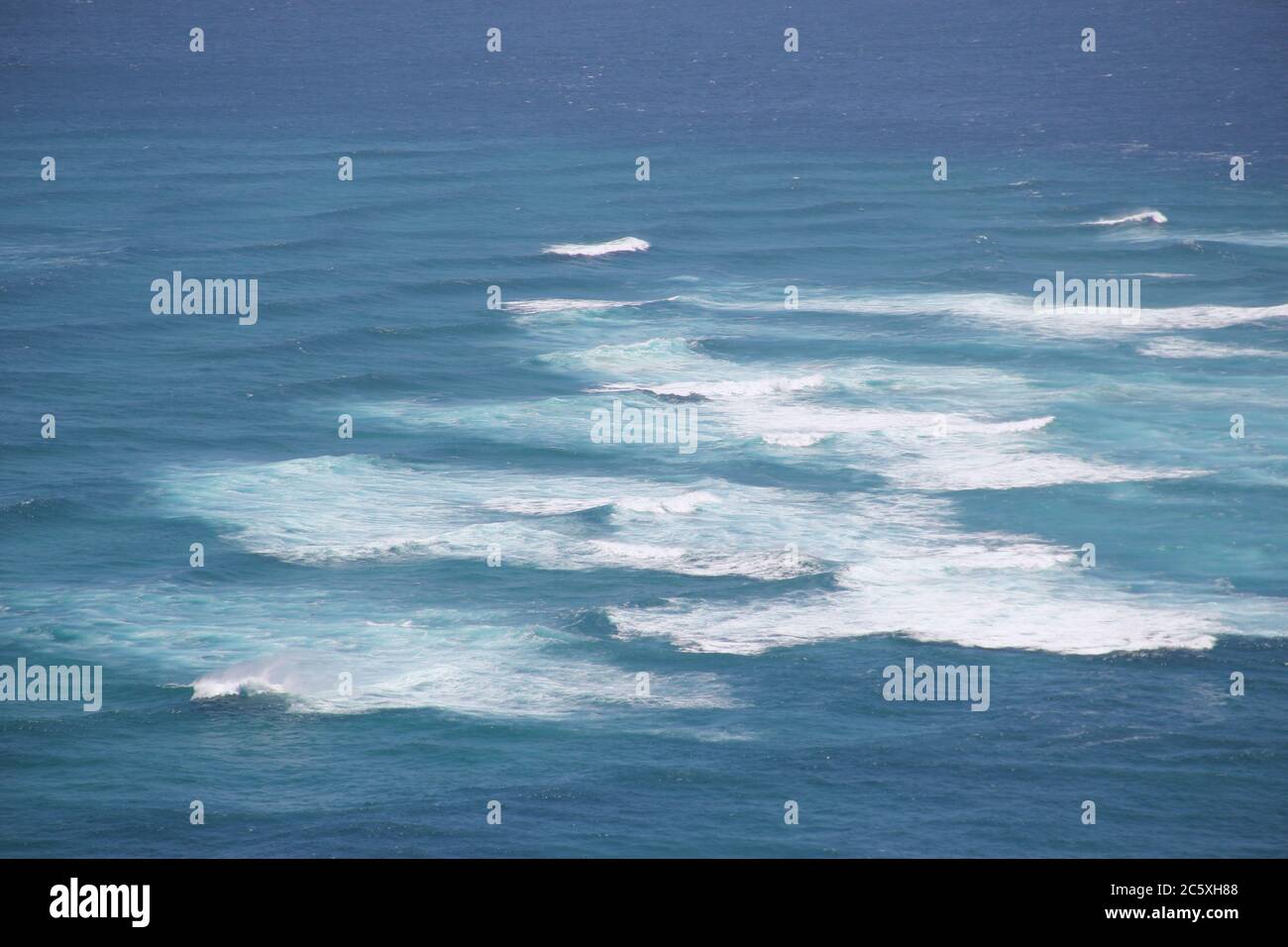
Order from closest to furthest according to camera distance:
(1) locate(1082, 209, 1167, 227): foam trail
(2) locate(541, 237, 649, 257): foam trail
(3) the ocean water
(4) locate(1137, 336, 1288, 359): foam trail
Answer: (3) the ocean water → (4) locate(1137, 336, 1288, 359): foam trail → (2) locate(541, 237, 649, 257): foam trail → (1) locate(1082, 209, 1167, 227): foam trail

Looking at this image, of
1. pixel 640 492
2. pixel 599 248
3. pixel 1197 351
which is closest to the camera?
pixel 640 492

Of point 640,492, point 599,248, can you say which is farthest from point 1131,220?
point 640,492

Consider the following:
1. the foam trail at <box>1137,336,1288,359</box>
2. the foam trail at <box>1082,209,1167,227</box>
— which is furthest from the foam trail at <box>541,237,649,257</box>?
the foam trail at <box>1137,336,1288,359</box>

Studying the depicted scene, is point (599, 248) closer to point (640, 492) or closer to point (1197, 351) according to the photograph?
point (1197, 351)

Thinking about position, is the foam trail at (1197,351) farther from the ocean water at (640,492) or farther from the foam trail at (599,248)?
the foam trail at (599,248)

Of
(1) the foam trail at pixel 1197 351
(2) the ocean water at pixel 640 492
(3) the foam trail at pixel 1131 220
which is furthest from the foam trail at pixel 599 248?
(1) the foam trail at pixel 1197 351

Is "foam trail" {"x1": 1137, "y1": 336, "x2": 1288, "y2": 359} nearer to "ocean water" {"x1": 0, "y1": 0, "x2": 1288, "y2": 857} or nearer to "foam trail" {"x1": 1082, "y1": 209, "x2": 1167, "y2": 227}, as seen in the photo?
"ocean water" {"x1": 0, "y1": 0, "x2": 1288, "y2": 857}
